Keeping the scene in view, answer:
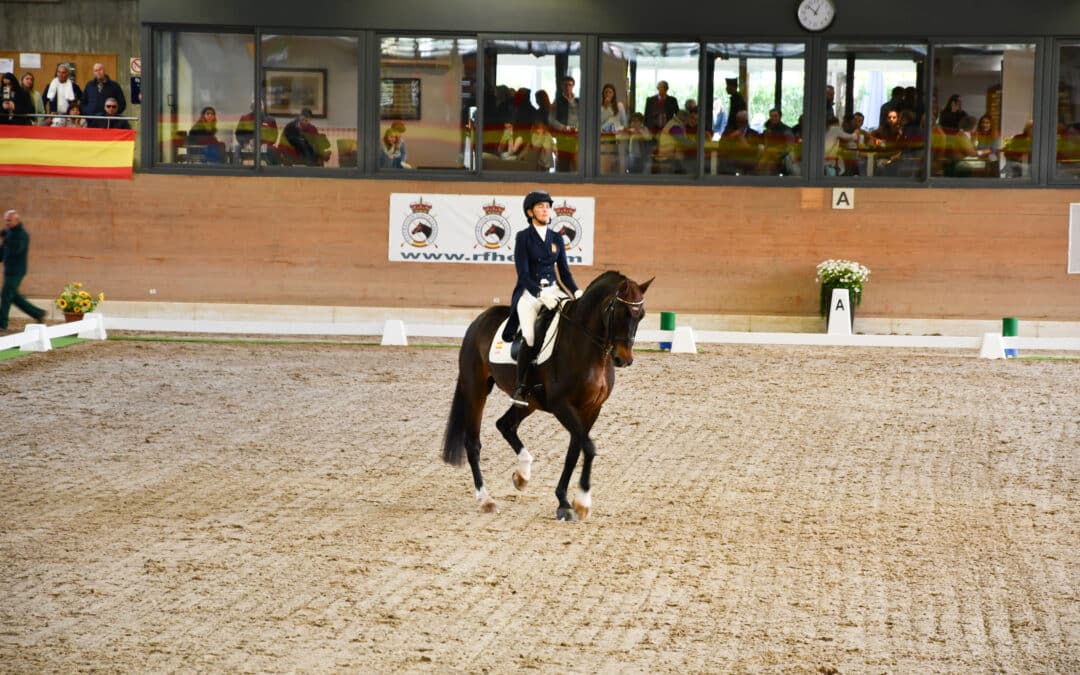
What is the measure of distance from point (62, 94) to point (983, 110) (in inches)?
469

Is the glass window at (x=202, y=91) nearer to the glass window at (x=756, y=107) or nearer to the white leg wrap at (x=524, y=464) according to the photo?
the glass window at (x=756, y=107)

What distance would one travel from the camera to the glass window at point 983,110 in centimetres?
1712

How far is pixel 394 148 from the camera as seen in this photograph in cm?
1766

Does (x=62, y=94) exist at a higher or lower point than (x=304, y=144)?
higher

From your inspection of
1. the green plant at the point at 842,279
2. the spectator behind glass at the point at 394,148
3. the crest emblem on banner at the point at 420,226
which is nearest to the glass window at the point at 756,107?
the green plant at the point at 842,279

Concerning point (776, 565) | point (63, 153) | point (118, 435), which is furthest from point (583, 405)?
point (63, 153)

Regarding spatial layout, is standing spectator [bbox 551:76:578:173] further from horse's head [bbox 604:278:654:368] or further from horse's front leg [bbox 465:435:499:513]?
horse's head [bbox 604:278:654:368]

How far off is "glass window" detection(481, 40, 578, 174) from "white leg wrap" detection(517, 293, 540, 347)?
999 cm

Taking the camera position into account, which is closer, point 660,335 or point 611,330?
point 611,330

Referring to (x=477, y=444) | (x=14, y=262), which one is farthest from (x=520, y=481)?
(x=14, y=262)

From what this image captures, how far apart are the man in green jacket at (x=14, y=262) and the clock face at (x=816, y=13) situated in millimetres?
9667

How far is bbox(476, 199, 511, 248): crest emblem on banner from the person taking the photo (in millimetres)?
17516

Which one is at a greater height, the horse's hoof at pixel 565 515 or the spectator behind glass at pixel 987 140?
the spectator behind glass at pixel 987 140

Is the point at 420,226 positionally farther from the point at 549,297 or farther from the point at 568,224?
the point at 549,297
